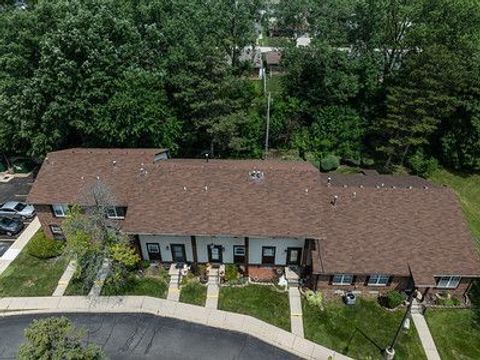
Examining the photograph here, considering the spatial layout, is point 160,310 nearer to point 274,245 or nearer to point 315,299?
point 274,245

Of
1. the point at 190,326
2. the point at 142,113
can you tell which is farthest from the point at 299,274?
the point at 142,113

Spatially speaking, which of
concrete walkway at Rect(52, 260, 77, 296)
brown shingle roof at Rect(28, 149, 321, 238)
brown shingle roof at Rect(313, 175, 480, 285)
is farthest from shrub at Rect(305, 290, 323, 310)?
concrete walkway at Rect(52, 260, 77, 296)

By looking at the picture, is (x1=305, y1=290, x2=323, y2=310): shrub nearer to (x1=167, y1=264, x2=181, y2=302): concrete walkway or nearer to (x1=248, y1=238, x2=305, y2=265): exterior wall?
(x1=248, y1=238, x2=305, y2=265): exterior wall

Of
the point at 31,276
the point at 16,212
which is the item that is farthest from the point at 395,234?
the point at 16,212

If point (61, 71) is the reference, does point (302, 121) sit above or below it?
below

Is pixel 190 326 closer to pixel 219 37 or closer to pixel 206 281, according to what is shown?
pixel 206 281
